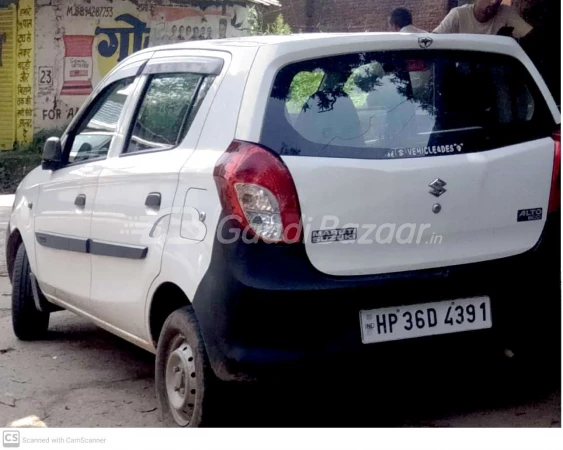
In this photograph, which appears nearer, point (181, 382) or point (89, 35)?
point (181, 382)

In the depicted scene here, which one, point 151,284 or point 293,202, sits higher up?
point 293,202

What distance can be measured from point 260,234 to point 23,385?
2.16 meters

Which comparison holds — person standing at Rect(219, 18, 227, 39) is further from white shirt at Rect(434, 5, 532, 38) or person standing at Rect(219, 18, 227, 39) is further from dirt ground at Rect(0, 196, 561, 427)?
dirt ground at Rect(0, 196, 561, 427)

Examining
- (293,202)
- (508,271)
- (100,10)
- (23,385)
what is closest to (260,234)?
(293,202)

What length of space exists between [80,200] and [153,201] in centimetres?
91

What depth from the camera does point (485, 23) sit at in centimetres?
715

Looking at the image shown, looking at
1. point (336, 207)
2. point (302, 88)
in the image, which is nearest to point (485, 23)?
point (302, 88)

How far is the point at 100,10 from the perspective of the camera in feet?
58.5

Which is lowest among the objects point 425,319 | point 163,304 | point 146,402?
point 146,402

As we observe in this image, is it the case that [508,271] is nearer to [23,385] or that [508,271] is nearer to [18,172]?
[23,385]

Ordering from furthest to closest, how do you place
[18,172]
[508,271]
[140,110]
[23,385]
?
[18,172], [23,385], [140,110], [508,271]

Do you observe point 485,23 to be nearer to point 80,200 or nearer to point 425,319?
point 80,200

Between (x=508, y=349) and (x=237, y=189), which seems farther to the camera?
(x=508, y=349)
